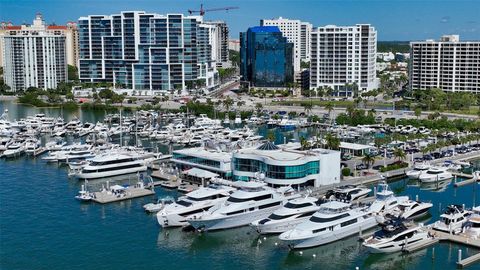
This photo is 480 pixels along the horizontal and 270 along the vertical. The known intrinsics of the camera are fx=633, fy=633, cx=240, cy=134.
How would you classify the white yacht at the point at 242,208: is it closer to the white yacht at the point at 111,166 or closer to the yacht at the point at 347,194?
the yacht at the point at 347,194

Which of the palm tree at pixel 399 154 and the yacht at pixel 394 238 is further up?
the palm tree at pixel 399 154

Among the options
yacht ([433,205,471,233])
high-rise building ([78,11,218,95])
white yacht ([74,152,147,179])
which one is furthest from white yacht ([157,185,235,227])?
high-rise building ([78,11,218,95])

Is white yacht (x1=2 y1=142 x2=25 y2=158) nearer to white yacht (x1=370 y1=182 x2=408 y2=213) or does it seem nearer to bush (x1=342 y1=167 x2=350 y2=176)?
bush (x1=342 y1=167 x2=350 y2=176)

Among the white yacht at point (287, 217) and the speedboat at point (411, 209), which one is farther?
the speedboat at point (411, 209)

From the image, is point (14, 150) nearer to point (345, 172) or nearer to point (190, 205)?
point (190, 205)

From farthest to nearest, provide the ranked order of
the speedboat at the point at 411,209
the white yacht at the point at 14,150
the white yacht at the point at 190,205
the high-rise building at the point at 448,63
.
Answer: the high-rise building at the point at 448,63
the white yacht at the point at 14,150
the speedboat at the point at 411,209
the white yacht at the point at 190,205

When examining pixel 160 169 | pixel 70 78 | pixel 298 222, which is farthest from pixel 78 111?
pixel 298 222

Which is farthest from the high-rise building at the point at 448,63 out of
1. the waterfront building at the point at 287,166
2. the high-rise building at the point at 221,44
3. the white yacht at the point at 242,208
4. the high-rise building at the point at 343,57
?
the white yacht at the point at 242,208
